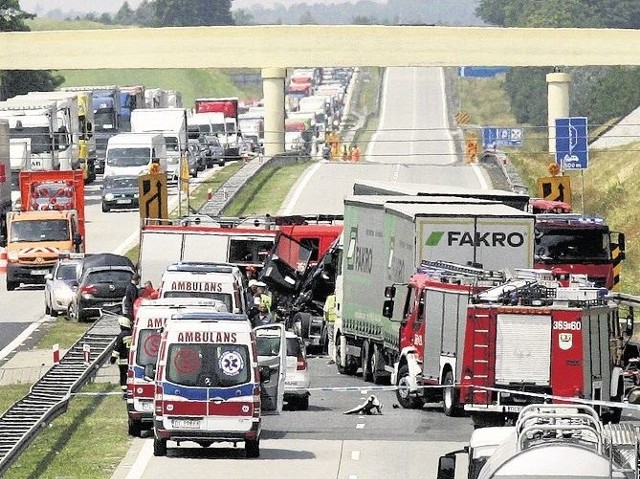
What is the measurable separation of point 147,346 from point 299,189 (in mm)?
48850

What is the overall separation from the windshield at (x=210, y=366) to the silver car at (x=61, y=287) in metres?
21.7

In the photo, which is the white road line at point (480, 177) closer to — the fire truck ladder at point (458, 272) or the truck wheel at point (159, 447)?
the fire truck ladder at point (458, 272)

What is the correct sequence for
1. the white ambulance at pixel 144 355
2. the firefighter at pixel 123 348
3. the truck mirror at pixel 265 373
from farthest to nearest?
the firefighter at pixel 123 348
the truck mirror at pixel 265 373
the white ambulance at pixel 144 355

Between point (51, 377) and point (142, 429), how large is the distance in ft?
18.2

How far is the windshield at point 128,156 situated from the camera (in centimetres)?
7369

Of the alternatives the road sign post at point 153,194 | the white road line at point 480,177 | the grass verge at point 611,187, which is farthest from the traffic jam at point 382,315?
the white road line at point 480,177

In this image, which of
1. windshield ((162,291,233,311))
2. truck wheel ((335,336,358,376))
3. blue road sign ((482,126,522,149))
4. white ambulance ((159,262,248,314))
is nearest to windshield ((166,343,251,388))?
white ambulance ((159,262,248,314))

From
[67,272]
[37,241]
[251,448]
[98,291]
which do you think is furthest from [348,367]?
[37,241]

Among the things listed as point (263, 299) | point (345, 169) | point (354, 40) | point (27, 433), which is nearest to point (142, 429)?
point (27, 433)

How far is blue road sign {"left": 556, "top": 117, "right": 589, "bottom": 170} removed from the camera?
5678 cm

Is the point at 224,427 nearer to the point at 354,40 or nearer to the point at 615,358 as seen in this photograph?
the point at 615,358

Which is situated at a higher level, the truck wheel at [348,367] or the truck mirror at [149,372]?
the truck mirror at [149,372]

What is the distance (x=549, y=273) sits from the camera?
3083 cm

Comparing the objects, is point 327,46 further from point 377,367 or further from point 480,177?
point 377,367
